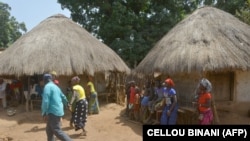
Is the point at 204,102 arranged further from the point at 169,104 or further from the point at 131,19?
the point at 131,19

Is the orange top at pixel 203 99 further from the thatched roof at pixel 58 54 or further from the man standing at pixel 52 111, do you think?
the thatched roof at pixel 58 54

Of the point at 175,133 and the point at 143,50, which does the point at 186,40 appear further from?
the point at 143,50

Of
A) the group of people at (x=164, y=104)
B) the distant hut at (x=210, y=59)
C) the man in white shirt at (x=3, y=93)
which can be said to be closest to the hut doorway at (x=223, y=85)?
the distant hut at (x=210, y=59)

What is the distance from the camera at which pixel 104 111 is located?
13930 mm

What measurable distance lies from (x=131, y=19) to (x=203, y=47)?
10322mm

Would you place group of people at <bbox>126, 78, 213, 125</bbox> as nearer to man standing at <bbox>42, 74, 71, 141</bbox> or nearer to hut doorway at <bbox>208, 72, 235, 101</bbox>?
hut doorway at <bbox>208, 72, 235, 101</bbox>

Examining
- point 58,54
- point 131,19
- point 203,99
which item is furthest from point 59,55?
point 131,19

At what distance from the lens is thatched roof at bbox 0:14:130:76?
1344cm

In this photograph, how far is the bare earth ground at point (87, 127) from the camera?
32.3 ft

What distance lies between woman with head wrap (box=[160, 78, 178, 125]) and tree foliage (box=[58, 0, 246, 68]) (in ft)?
36.8

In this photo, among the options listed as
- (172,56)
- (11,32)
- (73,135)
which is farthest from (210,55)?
(11,32)

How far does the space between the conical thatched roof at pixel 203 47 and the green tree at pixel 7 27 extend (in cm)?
2193

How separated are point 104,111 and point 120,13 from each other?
830 centimetres

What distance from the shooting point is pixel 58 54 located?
1380 cm
